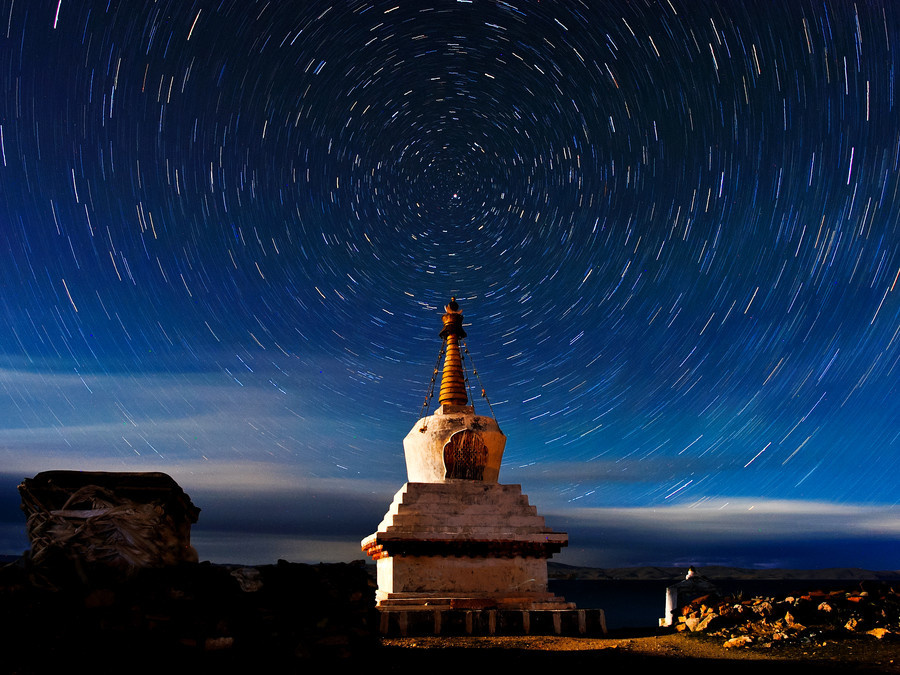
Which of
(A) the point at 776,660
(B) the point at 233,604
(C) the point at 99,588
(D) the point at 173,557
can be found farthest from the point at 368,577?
(A) the point at 776,660

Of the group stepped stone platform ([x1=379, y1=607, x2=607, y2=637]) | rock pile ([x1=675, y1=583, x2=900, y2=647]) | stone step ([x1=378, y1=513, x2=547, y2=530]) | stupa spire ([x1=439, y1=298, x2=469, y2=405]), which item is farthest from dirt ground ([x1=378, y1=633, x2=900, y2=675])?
stupa spire ([x1=439, y1=298, x2=469, y2=405])

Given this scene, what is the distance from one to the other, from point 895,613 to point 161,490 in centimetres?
1428

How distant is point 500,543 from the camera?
→ 1947 centimetres

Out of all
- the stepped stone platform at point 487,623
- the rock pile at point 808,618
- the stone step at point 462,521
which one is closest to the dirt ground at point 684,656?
the rock pile at point 808,618

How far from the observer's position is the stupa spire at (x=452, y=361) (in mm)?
24984

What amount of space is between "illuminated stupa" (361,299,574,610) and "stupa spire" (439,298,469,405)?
3.11 meters

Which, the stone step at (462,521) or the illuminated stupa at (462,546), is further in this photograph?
the stone step at (462,521)

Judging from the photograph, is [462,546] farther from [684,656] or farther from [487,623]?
[684,656]

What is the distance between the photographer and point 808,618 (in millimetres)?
12961

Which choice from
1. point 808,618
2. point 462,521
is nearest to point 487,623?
point 462,521

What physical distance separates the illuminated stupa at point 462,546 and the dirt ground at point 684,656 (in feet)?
17.7

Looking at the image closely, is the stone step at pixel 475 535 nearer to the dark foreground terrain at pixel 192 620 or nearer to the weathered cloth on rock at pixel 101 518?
the dark foreground terrain at pixel 192 620

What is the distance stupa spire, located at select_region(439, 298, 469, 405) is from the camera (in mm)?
24984

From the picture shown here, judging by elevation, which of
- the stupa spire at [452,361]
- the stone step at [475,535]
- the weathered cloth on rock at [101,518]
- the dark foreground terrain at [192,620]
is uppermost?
the stupa spire at [452,361]
